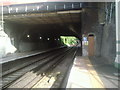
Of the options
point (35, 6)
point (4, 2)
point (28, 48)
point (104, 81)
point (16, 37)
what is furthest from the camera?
point (28, 48)

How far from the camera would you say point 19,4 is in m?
19.9

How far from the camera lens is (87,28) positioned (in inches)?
732

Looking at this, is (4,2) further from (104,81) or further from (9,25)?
(104,81)

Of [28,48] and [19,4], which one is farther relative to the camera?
[28,48]

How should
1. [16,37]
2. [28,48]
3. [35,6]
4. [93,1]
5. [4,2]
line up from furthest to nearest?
[28,48], [16,37], [4,2], [35,6], [93,1]

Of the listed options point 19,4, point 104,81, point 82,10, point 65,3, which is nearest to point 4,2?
point 19,4

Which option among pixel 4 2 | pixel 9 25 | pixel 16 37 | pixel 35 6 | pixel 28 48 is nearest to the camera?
pixel 35 6

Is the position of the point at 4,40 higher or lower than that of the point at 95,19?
lower

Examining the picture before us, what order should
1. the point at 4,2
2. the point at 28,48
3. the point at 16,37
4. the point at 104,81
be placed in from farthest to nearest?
the point at 28,48, the point at 16,37, the point at 4,2, the point at 104,81

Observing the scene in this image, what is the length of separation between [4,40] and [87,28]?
1117 cm

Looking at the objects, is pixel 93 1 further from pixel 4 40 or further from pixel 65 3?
pixel 4 40

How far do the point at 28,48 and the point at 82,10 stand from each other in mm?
16327

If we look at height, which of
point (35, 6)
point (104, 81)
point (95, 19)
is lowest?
point (104, 81)

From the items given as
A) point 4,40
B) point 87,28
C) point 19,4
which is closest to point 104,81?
point 87,28
